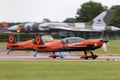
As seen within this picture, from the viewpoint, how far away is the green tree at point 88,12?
117875mm

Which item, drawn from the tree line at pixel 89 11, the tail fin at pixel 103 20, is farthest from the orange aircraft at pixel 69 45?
the tree line at pixel 89 11

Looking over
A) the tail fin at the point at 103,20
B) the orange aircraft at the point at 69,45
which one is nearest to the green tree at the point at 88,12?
the tail fin at the point at 103,20

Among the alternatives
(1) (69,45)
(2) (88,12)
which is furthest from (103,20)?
(1) (69,45)

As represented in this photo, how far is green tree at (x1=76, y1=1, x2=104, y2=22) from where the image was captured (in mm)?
117875

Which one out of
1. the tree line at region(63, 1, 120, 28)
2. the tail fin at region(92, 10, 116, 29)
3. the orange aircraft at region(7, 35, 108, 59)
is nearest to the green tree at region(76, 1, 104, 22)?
the tree line at region(63, 1, 120, 28)

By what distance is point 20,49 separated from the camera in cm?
4494

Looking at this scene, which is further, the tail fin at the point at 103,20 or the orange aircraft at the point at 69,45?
the tail fin at the point at 103,20

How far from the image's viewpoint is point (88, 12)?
389 feet

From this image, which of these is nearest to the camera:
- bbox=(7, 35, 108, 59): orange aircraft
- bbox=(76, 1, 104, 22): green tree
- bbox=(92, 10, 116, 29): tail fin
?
bbox=(7, 35, 108, 59): orange aircraft

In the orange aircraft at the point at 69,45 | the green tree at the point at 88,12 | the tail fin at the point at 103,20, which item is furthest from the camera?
the green tree at the point at 88,12

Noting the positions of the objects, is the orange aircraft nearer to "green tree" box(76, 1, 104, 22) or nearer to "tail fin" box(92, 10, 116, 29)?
"tail fin" box(92, 10, 116, 29)

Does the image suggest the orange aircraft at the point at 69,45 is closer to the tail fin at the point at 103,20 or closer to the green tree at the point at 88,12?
the tail fin at the point at 103,20

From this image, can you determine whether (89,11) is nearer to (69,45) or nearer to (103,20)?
(103,20)

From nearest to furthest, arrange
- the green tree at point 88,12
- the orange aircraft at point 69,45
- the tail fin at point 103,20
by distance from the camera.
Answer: the orange aircraft at point 69,45, the tail fin at point 103,20, the green tree at point 88,12
